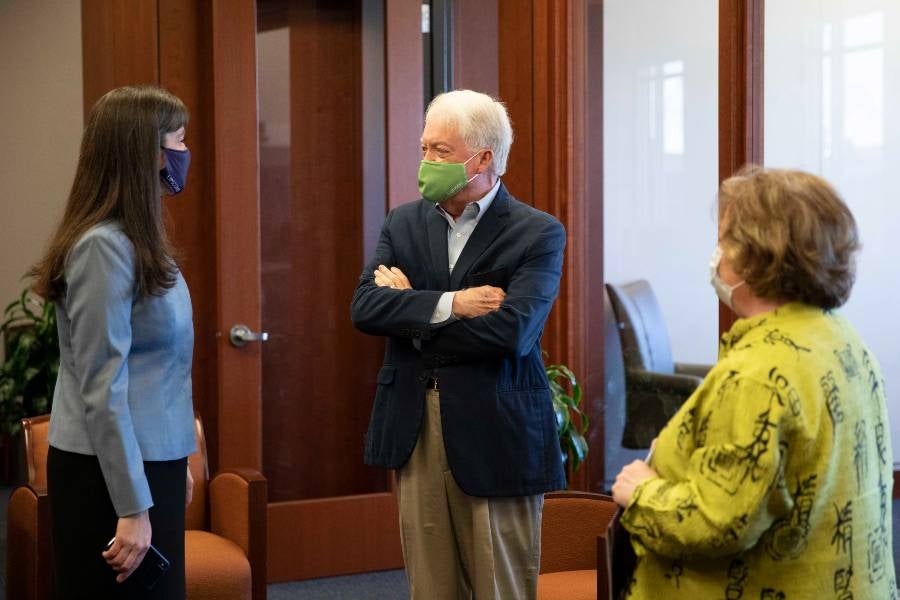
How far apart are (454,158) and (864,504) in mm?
1280

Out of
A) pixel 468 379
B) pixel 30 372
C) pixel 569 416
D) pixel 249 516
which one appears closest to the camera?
pixel 468 379

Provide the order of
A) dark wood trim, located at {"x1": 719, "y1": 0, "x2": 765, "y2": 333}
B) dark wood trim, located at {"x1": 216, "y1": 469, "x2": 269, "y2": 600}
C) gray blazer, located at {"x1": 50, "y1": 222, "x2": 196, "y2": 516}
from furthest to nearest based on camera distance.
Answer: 1. dark wood trim, located at {"x1": 719, "y1": 0, "x2": 765, "y2": 333}
2. dark wood trim, located at {"x1": 216, "y1": 469, "x2": 269, "y2": 600}
3. gray blazer, located at {"x1": 50, "y1": 222, "x2": 196, "y2": 516}

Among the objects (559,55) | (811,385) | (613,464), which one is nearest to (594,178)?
(559,55)

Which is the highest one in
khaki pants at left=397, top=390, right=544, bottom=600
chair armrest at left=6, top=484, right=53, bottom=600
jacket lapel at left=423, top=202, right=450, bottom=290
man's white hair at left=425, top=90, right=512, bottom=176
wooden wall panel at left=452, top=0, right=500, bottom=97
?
wooden wall panel at left=452, top=0, right=500, bottom=97

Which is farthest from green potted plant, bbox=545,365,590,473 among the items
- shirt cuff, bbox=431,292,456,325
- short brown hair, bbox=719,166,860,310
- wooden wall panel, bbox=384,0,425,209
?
short brown hair, bbox=719,166,860,310

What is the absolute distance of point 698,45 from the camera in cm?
368

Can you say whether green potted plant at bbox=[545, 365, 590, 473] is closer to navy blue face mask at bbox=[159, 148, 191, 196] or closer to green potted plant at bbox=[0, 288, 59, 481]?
navy blue face mask at bbox=[159, 148, 191, 196]

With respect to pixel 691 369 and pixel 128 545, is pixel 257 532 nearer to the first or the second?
pixel 128 545

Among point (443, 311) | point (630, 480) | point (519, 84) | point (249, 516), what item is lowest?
point (249, 516)

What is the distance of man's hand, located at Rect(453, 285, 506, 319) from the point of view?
8.25ft

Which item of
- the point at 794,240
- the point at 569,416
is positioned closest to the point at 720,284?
the point at 794,240

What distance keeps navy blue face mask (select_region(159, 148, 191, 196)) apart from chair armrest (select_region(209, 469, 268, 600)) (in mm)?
1333

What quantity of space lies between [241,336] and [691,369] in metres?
1.52

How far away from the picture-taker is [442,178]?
2615 millimetres
